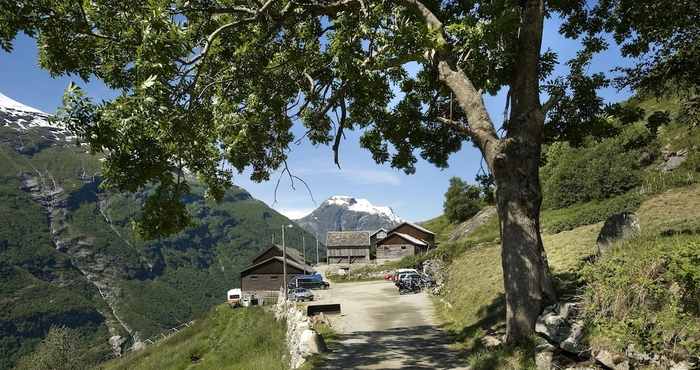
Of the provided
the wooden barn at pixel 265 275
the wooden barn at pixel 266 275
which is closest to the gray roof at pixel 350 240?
the wooden barn at pixel 266 275

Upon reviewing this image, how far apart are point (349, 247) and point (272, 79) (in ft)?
223

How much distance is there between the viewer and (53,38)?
779cm

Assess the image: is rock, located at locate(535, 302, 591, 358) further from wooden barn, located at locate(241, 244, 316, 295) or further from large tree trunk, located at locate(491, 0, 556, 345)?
wooden barn, located at locate(241, 244, 316, 295)

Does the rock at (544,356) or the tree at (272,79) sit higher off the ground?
the tree at (272,79)

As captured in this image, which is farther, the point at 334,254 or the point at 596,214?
the point at 334,254

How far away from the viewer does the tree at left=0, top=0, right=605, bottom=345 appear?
21.2 feet

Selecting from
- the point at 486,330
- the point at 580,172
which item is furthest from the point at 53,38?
the point at 580,172

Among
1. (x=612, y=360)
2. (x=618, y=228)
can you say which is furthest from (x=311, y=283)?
(x=612, y=360)

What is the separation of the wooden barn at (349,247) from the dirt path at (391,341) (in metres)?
52.2

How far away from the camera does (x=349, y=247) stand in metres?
77.6

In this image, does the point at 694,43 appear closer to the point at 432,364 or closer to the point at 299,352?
the point at 432,364

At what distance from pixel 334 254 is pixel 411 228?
Answer: 15505 mm

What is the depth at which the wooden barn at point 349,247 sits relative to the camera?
253 feet

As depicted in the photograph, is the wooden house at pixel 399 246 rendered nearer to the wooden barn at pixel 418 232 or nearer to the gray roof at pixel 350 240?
the wooden barn at pixel 418 232
